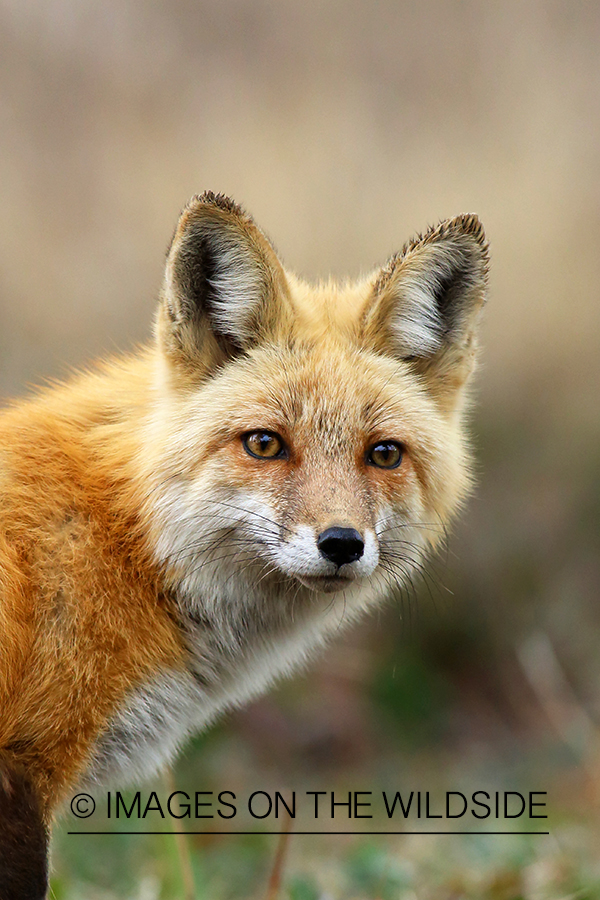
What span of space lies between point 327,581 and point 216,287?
1.38 m

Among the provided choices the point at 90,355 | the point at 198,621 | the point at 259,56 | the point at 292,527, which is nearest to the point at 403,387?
the point at 292,527

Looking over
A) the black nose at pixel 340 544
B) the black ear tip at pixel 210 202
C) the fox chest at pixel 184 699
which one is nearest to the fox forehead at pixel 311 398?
the black nose at pixel 340 544

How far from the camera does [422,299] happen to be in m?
4.03

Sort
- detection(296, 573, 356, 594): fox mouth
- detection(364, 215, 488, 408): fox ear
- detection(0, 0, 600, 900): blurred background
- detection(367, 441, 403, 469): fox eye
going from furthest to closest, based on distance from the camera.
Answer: detection(0, 0, 600, 900): blurred background → detection(364, 215, 488, 408): fox ear → detection(367, 441, 403, 469): fox eye → detection(296, 573, 356, 594): fox mouth

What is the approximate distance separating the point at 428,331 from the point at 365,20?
308 inches

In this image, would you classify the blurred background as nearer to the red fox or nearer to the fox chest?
the fox chest

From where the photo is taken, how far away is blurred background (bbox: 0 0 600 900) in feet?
28.7

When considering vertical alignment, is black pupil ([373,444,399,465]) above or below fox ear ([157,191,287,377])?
below

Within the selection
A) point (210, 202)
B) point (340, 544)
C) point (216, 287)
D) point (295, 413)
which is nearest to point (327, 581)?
point (340, 544)

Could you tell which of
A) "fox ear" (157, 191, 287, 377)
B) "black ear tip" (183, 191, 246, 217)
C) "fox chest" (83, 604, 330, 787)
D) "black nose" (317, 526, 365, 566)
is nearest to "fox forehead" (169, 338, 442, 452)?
"fox ear" (157, 191, 287, 377)

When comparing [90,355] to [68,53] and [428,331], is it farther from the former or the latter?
A: [428,331]

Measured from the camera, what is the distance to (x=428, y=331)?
13.6 ft

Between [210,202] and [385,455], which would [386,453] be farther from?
[210,202]

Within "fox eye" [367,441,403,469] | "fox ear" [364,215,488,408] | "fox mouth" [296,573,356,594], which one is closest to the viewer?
"fox mouth" [296,573,356,594]
